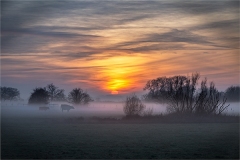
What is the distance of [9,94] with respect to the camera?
4341 inches

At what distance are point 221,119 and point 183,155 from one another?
31.2m

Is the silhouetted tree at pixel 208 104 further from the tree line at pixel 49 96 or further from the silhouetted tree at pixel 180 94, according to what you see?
the tree line at pixel 49 96

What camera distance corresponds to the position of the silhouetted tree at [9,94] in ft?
347

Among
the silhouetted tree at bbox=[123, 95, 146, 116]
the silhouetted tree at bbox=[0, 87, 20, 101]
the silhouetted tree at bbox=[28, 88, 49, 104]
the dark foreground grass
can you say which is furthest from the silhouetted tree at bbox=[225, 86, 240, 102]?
the dark foreground grass

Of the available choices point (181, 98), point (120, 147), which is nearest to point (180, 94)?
point (181, 98)

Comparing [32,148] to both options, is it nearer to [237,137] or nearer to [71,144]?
[71,144]

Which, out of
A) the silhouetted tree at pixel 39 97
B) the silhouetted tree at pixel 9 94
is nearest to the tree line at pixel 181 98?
the silhouetted tree at pixel 39 97

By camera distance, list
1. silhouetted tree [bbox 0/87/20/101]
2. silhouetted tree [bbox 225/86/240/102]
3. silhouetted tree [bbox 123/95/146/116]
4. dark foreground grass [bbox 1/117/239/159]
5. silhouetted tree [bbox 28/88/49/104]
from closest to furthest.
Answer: dark foreground grass [bbox 1/117/239/159] → silhouetted tree [bbox 123/95/146/116] → silhouetted tree [bbox 28/88/49/104] → silhouetted tree [bbox 225/86/240/102] → silhouetted tree [bbox 0/87/20/101]

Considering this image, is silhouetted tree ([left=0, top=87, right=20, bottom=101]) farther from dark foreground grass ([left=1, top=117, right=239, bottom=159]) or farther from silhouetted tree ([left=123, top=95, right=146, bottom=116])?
dark foreground grass ([left=1, top=117, right=239, bottom=159])

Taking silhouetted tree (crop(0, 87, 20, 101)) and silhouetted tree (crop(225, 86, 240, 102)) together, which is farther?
silhouetted tree (crop(0, 87, 20, 101))

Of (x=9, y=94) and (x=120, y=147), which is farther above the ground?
(x=9, y=94)

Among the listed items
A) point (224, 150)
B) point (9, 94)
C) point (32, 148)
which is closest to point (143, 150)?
point (224, 150)

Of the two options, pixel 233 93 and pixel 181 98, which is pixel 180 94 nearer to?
pixel 181 98

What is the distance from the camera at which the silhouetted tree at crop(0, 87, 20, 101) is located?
10569 cm
